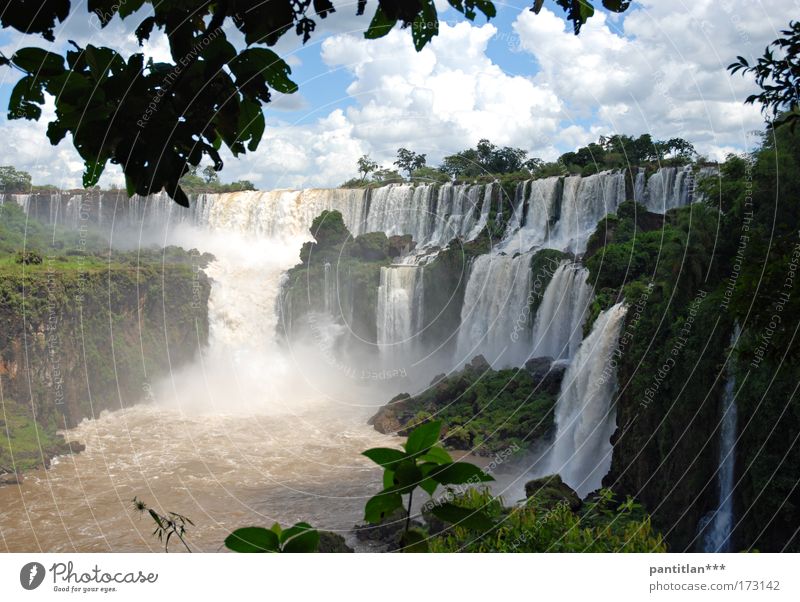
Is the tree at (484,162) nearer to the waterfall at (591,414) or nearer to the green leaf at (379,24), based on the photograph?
the waterfall at (591,414)

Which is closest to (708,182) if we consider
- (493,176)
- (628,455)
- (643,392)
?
(643,392)

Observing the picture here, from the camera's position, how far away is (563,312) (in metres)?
14.1

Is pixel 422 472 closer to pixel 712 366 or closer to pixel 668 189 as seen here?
pixel 712 366

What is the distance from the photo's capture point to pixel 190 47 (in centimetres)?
175

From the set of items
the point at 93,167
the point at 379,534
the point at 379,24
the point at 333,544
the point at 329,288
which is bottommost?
the point at 379,534

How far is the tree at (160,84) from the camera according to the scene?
166cm

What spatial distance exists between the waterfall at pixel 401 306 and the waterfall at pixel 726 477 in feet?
37.2

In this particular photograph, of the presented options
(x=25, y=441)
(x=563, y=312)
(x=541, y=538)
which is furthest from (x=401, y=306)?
(x=541, y=538)

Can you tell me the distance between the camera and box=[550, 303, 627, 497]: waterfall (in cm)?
1068

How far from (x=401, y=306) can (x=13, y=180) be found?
57.1 ft

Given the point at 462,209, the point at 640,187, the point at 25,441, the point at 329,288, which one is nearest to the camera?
the point at 25,441

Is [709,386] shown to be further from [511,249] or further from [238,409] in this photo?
[238,409]

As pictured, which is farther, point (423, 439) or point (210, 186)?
point (210, 186)

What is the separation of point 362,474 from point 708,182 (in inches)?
282
